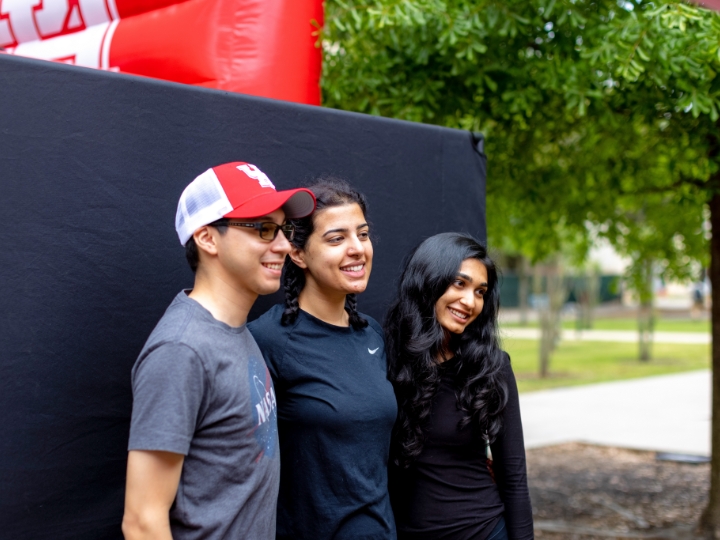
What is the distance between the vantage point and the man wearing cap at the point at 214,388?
65.9 inches

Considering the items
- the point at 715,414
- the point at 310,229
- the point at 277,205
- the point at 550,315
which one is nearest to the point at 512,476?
the point at 310,229

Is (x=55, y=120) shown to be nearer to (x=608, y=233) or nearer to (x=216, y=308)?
(x=216, y=308)

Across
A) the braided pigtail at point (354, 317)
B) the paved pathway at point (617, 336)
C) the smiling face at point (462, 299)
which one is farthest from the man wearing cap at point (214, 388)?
the paved pathway at point (617, 336)

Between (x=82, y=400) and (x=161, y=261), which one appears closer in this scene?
(x=82, y=400)

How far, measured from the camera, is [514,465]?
254 cm

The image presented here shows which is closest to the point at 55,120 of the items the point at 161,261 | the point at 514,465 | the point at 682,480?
the point at 161,261

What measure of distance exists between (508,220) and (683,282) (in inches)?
66.3

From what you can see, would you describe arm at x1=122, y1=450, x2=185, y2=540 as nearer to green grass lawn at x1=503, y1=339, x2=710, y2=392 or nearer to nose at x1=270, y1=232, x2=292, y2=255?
nose at x1=270, y1=232, x2=292, y2=255

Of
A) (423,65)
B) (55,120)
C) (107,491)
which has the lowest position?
(107,491)

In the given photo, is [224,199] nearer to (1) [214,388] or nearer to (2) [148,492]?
(1) [214,388]

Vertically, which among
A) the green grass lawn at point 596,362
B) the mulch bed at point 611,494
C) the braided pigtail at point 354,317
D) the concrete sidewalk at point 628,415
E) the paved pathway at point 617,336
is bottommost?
the mulch bed at point 611,494

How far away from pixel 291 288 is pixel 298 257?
103 mm

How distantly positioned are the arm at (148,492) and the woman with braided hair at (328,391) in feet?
1.93

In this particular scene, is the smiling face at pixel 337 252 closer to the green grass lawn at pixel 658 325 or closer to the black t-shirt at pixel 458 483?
the black t-shirt at pixel 458 483
